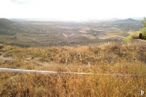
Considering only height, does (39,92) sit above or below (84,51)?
above

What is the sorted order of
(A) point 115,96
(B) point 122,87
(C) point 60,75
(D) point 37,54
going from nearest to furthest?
(A) point 115,96 → (B) point 122,87 → (C) point 60,75 → (D) point 37,54

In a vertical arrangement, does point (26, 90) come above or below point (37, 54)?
above

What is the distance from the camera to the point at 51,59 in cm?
1803

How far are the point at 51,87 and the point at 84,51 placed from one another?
15.3 meters

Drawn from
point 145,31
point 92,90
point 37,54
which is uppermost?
point 145,31

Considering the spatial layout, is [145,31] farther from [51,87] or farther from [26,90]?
[26,90]

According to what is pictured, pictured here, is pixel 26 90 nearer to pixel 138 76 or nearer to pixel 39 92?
pixel 39 92

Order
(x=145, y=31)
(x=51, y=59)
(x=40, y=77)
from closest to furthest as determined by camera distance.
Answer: (x=145, y=31) → (x=40, y=77) → (x=51, y=59)

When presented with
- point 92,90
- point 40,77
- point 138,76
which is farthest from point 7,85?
point 138,76

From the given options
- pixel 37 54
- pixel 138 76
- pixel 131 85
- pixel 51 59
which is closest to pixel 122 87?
pixel 131 85

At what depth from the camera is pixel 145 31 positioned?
17.8ft

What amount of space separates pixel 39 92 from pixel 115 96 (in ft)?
5.72

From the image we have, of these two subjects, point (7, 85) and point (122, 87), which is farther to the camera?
point (7, 85)

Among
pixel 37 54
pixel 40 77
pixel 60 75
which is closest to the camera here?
pixel 60 75
